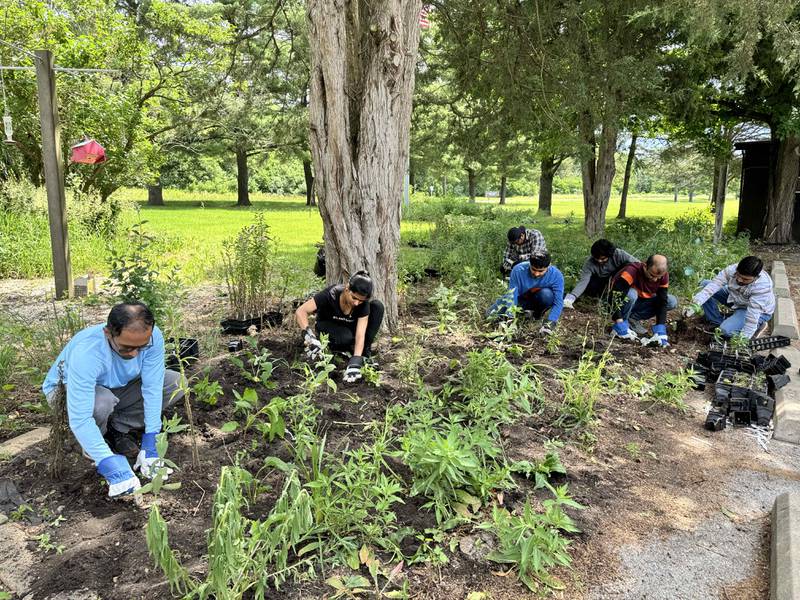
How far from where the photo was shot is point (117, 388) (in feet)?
10.9

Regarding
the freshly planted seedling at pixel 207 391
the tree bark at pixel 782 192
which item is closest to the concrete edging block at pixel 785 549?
the freshly planted seedling at pixel 207 391

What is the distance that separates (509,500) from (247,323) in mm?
3317

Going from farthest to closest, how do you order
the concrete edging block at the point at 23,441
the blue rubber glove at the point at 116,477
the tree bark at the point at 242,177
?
1. the tree bark at the point at 242,177
2. the concrete edging block at the point at 23,441
3. the blue rubber glove at the point at 116,477

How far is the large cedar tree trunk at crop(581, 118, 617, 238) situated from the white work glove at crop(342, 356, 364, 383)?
738 cm

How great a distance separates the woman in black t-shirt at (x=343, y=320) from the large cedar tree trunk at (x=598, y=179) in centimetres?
696

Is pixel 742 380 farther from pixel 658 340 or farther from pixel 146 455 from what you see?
pixel 146 455

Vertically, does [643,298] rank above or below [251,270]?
below

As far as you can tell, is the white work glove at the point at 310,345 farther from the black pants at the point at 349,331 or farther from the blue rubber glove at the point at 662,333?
the blue rubber glove at the point at 662,333

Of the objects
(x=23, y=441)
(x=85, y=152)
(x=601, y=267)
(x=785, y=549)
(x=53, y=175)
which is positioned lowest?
(x=785, y=549)

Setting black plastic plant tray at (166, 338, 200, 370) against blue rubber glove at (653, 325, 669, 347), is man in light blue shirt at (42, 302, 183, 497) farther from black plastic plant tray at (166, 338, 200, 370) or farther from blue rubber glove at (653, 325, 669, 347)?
blue rubber glove at (653, 325, 669, 347)

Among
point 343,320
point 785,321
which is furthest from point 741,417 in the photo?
point 343,320

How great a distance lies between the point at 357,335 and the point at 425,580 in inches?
90.8

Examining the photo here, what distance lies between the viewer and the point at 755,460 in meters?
3.76

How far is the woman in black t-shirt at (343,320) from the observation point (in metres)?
4.52
